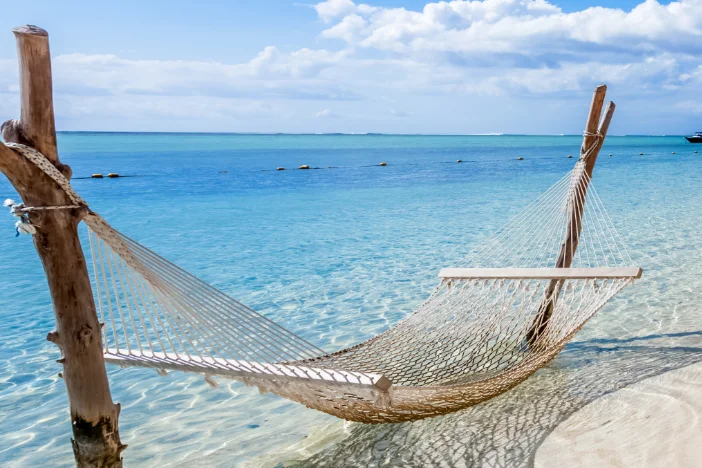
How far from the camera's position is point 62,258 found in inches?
71.6

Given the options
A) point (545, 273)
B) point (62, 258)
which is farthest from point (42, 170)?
point (545, 273)

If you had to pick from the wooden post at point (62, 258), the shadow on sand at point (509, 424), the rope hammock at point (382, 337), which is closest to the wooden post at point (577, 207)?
the rope hammock at point (382, 337)

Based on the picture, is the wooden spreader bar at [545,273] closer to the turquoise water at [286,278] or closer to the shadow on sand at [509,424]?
the shadow on sand at [509,424]

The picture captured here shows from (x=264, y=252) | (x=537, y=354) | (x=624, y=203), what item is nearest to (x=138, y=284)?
(x=537, y=354)

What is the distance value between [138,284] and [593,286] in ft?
7.15

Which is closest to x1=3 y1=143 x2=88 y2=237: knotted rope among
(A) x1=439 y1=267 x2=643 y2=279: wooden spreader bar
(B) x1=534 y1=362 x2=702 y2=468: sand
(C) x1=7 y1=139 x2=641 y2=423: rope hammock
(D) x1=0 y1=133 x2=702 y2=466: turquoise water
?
(C) x1=7 y1=139 x2=641 y2=423: rope hammock

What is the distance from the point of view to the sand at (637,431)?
2.25 meters

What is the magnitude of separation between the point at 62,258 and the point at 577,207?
278 cm

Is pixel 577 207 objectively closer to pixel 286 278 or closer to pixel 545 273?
pixel 545 273

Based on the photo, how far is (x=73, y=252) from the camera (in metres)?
1.84

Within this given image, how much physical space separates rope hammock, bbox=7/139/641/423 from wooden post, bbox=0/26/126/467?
0.05 metres

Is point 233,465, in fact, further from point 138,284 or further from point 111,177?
point 111,177

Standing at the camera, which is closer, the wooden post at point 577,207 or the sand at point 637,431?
the sand at point 637,431

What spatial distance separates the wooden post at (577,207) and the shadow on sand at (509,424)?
314 millimetres
